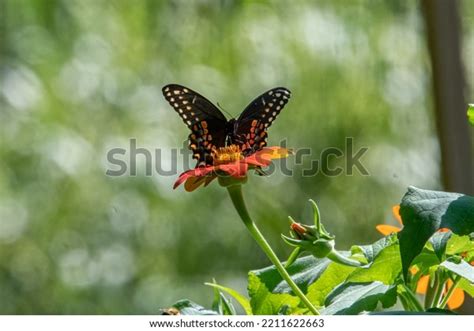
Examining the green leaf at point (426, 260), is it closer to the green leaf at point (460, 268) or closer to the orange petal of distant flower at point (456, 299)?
the green leaf at point (460, 268)

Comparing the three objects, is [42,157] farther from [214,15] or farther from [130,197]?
[214,15]

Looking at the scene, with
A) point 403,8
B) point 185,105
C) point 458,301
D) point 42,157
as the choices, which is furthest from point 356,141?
point 458,301

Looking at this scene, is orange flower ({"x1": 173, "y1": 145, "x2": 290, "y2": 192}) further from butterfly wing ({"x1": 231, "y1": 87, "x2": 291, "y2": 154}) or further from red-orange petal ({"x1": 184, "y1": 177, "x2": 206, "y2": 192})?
butterfly wing ({"x1": 231, "y1": 87, "x2": 291, "y2": 154})

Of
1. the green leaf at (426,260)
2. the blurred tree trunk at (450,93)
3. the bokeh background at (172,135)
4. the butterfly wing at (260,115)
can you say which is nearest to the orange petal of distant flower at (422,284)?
the green leaf at (426,260)

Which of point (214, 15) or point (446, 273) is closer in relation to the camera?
point (446, 273)

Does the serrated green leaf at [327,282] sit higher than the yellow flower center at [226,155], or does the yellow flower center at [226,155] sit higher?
the yellow flower center at [226,155]

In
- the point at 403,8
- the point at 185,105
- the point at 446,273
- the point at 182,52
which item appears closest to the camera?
the point at 446,273

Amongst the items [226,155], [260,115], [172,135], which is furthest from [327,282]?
[172,135]
